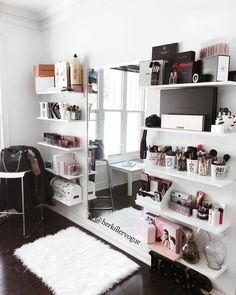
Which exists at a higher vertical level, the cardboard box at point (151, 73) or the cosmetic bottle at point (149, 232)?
the cardboard box at point (151, 73)

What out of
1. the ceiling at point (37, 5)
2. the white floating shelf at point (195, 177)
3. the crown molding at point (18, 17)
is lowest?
the white floating shelf at point (195, 177)

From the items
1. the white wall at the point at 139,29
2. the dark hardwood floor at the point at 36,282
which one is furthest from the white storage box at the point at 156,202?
the dark hardwood floor at the point at 36,282

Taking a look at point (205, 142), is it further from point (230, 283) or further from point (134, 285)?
point (134, 285)

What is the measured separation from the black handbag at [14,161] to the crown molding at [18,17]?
1.56m

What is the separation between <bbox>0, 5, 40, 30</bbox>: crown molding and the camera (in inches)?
118

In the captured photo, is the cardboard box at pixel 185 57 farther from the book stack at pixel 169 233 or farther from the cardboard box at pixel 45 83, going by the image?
the cardboard box at pixel 45 83

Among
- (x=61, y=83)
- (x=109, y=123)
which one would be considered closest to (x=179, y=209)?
(x=109, y=123)

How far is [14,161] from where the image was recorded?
2.92m

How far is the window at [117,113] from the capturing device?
248cm

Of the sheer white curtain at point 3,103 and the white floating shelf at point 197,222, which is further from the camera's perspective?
the sheer white curtain at point 3,103

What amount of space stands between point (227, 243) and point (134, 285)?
0.82 metres

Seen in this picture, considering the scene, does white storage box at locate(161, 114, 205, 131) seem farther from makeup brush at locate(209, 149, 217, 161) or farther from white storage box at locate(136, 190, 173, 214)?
white storage box at locate(136, 190, 173, 214)

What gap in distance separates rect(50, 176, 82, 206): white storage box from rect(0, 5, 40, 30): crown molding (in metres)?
2.01

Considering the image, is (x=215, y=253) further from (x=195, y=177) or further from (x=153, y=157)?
(x=153, y=157)
